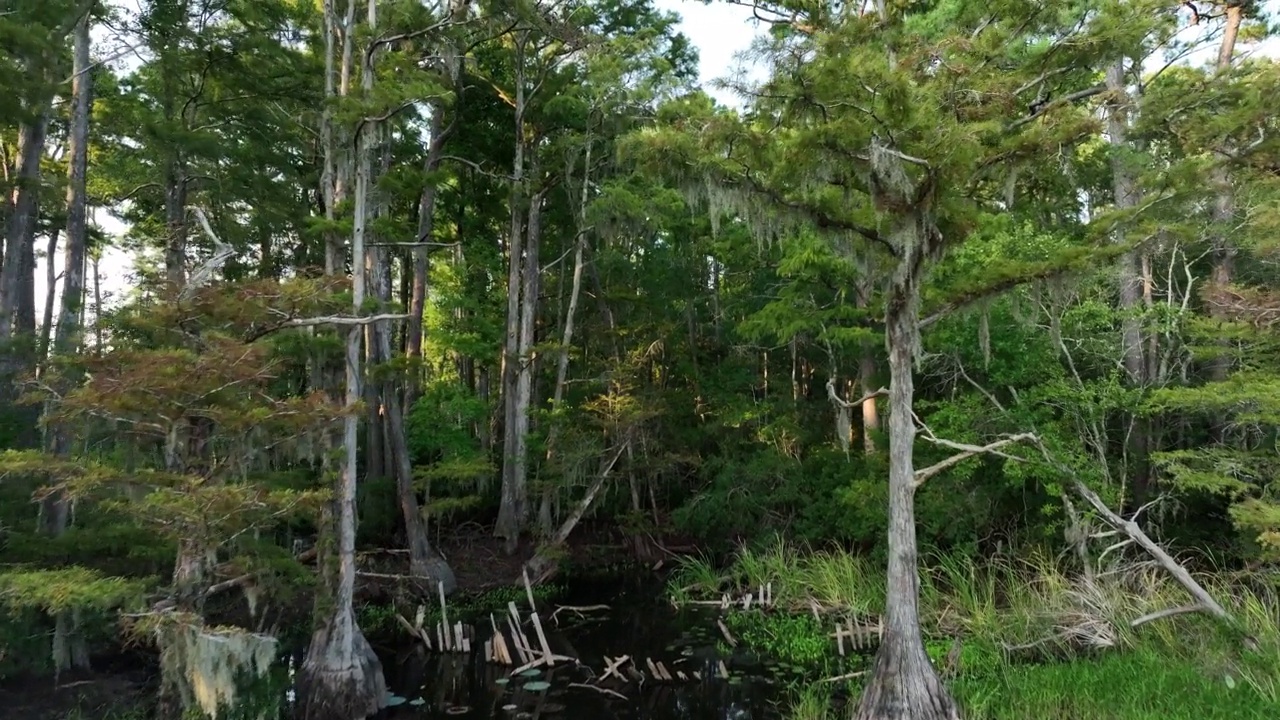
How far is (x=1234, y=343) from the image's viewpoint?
848 centimetres

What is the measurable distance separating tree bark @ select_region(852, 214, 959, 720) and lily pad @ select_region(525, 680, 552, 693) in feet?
12.0

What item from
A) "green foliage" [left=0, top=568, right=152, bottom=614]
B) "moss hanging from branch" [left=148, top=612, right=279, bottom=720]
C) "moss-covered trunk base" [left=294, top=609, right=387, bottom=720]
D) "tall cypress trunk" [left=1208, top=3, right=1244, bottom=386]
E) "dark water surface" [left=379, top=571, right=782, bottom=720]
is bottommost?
"dark water surface" [left=379, top=571, right=782, bottom=720]

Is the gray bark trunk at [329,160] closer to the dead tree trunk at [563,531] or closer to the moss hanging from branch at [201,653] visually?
the moss hanging from branch at [201,653]

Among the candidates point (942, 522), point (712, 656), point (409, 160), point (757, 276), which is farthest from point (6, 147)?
point (942, 522)

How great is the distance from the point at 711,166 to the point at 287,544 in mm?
8564

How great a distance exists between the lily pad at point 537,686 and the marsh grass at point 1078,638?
2856 millimetres

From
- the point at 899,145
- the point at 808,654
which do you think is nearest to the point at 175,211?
the point at 899,145

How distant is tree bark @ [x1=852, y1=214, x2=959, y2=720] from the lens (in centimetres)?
591

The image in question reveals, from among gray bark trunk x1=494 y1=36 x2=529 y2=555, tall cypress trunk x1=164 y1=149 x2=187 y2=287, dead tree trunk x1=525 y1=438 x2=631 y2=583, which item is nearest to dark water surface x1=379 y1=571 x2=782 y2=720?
dead tree trunk x1=525 y1=438 x2=631 y2=583

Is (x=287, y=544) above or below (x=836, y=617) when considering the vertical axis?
above

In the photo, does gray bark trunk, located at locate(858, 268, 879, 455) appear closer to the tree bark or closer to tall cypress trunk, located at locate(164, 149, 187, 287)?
the tree bark

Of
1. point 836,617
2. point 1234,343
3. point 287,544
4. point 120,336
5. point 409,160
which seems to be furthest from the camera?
point 409,160

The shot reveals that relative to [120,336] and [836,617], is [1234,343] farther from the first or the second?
[120,336]

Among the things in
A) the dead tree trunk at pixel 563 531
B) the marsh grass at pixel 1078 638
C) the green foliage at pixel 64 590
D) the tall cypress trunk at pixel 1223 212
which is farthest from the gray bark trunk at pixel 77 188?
the tall cypress trunk at pixel 1223 212
